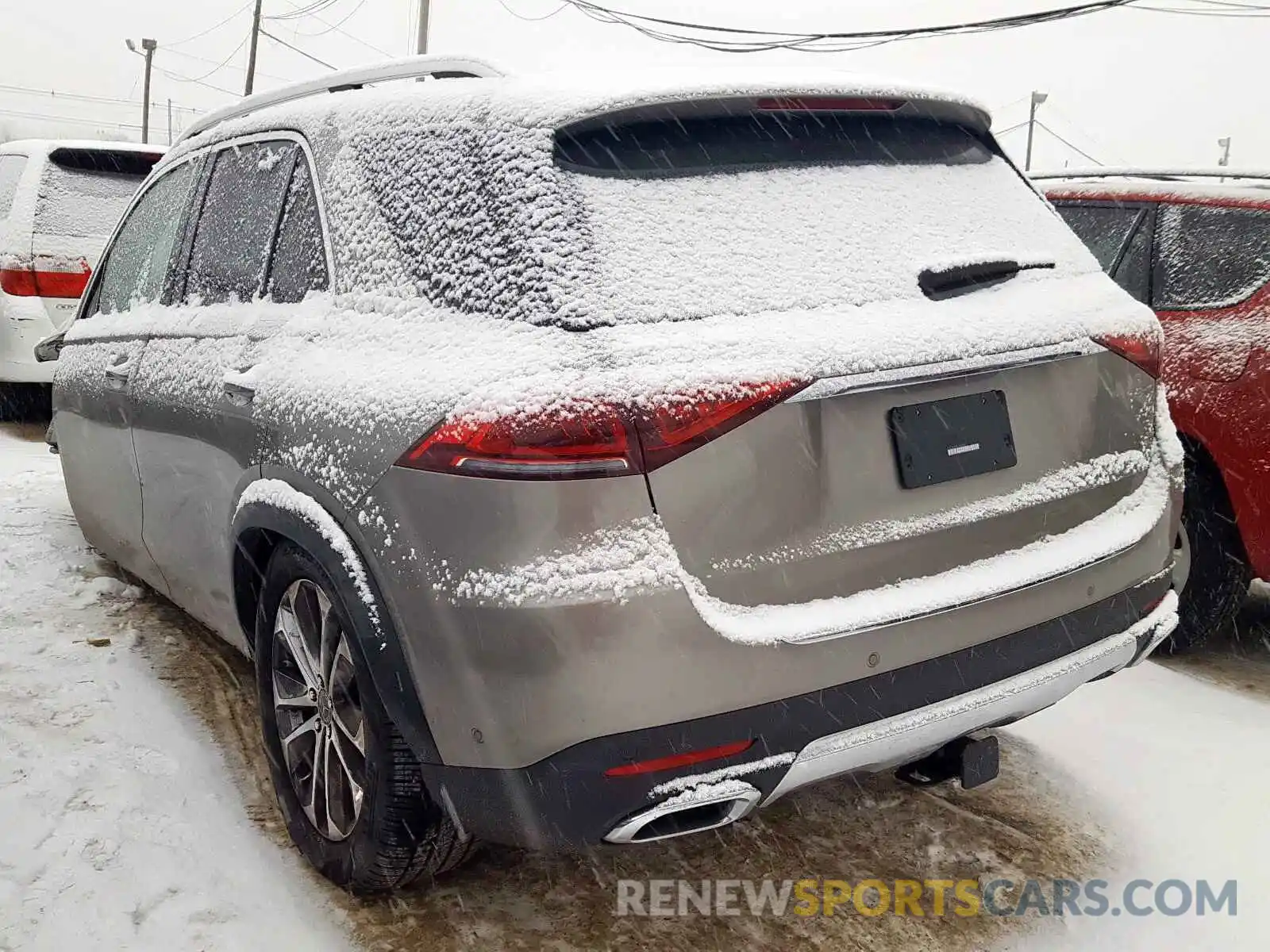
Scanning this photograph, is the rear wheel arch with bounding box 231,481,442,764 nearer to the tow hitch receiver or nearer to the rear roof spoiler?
the tow hitch receiver

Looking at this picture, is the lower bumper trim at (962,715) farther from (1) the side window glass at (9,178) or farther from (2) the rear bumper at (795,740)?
(1) the side window glass at (9,178)

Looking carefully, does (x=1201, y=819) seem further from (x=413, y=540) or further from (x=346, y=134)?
(x=346, y=134)

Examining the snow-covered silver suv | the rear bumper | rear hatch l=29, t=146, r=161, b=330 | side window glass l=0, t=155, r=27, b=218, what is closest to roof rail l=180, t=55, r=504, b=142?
the snow-covered silver suv

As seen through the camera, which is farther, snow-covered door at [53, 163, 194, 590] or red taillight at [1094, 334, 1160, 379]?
snow-covered door at [53, 163, 194, 590]

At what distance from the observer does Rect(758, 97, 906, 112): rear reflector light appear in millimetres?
2246

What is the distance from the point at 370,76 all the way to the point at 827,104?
1220 millimetres

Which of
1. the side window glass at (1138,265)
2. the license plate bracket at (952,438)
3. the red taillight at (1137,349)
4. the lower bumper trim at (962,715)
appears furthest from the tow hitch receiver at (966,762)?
the side window glass at (1138,265)

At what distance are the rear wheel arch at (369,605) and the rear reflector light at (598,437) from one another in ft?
1.25

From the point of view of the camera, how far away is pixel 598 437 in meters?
1.82

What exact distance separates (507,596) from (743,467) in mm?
458

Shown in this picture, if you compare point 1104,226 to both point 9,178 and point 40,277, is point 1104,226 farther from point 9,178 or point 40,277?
point 9,178

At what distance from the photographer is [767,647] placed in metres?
1.91

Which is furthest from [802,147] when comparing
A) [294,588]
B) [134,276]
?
[134,276]

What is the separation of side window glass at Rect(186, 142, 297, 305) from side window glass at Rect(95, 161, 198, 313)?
0.26 metres
